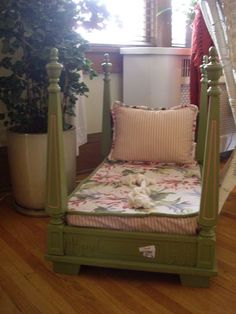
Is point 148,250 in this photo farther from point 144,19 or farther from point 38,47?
point 144,19

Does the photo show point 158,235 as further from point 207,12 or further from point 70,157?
point 207,12

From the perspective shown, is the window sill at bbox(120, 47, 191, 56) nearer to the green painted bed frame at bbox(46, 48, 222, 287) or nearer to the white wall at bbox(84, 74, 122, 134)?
the white wall at bbox(84, 74, 122, 134)

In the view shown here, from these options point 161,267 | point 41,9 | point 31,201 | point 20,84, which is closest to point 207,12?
point 41,9

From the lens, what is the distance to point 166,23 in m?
2.55

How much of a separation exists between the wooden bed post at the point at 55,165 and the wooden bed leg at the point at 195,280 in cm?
42

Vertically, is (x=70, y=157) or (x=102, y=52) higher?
(x=102, y=52)

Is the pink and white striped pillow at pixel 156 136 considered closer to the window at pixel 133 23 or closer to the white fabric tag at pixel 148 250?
the white fabric tag at pixel 148 250

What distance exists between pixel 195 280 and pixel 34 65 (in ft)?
3.64

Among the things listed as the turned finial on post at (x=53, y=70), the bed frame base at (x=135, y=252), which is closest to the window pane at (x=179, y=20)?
the turned finial on post at (x=53, y=70)

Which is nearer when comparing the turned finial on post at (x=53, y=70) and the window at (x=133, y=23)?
the turned finial on post at (x=53, y=70)

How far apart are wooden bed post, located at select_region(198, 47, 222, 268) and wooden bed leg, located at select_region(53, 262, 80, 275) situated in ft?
1.37

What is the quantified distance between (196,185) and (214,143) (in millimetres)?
395

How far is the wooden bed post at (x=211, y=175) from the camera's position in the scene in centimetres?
96

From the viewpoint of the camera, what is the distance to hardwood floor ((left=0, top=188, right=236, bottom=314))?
102 cm
